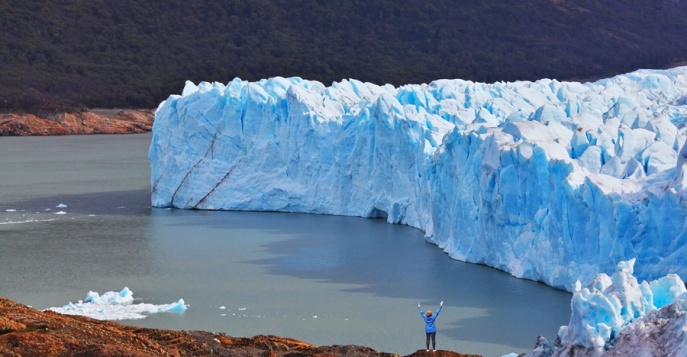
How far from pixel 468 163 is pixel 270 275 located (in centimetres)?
295

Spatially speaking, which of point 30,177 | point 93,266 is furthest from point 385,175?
point 30,177

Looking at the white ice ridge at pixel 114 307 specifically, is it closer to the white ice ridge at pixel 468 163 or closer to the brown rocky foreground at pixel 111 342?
the brown rocky foreground at pixel 111 342

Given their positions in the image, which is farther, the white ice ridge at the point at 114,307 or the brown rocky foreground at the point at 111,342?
the white ice ridge at the point at 114,307

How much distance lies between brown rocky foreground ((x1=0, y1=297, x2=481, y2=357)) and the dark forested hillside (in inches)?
1740

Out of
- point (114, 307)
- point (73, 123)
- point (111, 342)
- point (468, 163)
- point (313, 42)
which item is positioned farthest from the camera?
point (313, 42)

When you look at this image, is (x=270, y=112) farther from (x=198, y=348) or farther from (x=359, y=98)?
(x=198, y=348)

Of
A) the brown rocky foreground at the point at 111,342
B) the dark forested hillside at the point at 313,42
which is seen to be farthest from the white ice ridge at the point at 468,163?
the dark forested hillside at the point at 313,42

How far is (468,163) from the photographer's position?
15562mm

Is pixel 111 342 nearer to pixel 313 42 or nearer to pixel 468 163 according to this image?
pixel 468 163

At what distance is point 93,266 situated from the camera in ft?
50.7

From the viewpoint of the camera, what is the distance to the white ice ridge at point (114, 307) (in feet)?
40.2

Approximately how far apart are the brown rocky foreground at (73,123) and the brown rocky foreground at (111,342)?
132ft

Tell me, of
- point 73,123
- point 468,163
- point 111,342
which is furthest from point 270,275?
point 73,123

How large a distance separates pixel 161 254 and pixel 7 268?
2090mm
